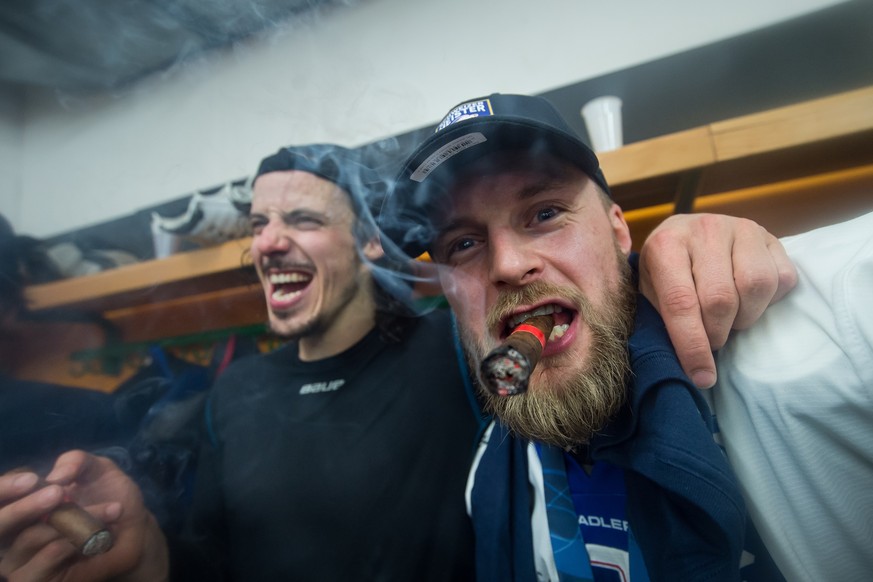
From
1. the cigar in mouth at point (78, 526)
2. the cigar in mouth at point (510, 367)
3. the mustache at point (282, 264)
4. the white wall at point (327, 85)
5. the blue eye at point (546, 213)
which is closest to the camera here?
the cigar in mouth at point (510, 367)

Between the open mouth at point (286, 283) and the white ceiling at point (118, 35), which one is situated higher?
the white ceiling at point (118, 35)

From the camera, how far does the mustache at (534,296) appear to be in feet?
1.97

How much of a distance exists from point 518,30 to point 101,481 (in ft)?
4.43

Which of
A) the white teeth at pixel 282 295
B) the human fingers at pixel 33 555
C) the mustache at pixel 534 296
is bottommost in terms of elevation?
the human fingers at pixel 33 555

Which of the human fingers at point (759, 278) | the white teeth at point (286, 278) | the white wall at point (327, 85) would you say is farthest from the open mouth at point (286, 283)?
the human fingers at point (759, 278)

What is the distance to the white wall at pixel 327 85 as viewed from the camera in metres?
0.83

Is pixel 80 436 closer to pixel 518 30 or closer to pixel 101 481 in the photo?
pixel 101 481

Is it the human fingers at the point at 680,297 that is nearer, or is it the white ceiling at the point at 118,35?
the human fingers at the point at 680,297

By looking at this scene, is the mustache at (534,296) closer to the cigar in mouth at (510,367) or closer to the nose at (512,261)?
the nose at (512,261)

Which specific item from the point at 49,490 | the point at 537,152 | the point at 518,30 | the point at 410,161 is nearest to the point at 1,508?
the point at 49,490

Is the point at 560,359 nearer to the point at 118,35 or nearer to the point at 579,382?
the point at 579,382

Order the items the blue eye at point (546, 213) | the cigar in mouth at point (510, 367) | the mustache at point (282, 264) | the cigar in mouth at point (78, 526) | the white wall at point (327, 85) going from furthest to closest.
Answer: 1. the mustache at point (282, 264)
2. the white wall at point (327, 85)
3. the blue eye at point (546, 213)
4. the cigar in mouth at point (78, 526)
5. the cigar in mouth at point (510, 367)

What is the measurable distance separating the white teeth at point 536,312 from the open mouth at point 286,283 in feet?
2.09

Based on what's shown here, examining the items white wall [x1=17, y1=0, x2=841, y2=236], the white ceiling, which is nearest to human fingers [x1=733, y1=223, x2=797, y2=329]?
white wall [x1=17, y1=0, x2=841, y2=236]
